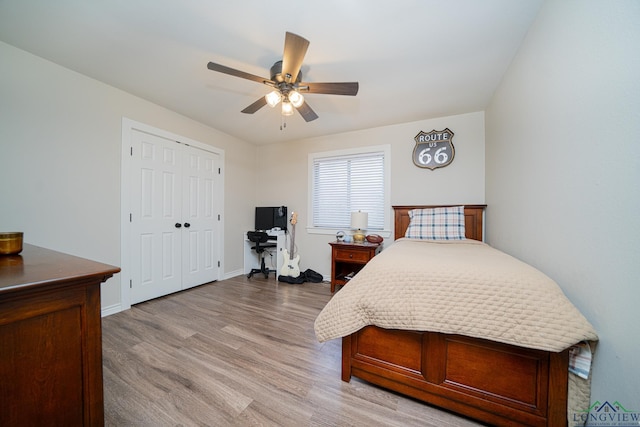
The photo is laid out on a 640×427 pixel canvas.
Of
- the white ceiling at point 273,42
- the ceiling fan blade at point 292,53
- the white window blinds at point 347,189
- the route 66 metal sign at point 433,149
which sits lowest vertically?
the white window blinds at point 347,189

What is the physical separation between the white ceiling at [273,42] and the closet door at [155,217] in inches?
26.5

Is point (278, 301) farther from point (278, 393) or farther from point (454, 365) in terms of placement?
point (454, 365)

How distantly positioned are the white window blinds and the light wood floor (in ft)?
5.43

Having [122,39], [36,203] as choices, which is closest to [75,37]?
[122,39]

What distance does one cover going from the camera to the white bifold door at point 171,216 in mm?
2574

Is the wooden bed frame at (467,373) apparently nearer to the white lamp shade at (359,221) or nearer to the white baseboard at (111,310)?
the white lamp shade at (359,221)

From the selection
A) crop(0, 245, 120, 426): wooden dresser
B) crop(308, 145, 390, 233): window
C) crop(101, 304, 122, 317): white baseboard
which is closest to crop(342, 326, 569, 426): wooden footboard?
crop(0, 245, 120, 426): wooden dresser

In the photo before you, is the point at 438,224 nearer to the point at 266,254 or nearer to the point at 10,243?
the point at 266,254

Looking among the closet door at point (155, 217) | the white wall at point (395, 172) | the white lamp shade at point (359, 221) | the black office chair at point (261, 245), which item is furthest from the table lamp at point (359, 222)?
the closet door at point (155, 217)

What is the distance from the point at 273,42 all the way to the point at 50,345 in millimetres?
2061

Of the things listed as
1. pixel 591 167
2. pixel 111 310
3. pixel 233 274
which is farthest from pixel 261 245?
pixel 591 167

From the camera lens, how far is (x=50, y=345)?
2.41ft

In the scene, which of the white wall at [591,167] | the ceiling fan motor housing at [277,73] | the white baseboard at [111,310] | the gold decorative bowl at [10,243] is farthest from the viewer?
the white baseboard at [111,310]

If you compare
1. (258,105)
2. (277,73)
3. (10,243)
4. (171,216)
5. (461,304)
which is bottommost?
(461,304)
